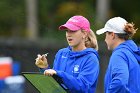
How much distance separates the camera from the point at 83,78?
A: 848 cm

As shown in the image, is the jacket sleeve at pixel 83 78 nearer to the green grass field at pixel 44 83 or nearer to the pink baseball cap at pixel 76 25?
the green grass field at pixel 44 83

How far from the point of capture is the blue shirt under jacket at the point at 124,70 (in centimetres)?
798

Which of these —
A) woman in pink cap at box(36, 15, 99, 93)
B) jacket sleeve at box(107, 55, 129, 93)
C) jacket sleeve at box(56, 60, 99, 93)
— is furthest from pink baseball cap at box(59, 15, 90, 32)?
jacket sleeve at box(107, 55, 129, 93)

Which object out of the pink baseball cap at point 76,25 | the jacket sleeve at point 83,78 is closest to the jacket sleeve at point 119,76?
the jacket sleeve at point 83,78

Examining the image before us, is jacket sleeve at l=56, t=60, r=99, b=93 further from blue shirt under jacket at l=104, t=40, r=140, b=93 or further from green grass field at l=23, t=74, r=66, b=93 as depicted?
blue shirt under jacket at l=104, t=40, r=140, b=93

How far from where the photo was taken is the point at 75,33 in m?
8.62

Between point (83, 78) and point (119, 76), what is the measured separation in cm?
62

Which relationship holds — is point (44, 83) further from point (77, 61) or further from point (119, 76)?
point (119, 76)

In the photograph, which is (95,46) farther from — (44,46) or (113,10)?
(113,10)

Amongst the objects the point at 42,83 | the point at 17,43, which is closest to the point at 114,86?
the point at 42,83

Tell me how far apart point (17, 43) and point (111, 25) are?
10.3 meters

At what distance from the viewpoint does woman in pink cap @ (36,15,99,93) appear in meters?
8.41

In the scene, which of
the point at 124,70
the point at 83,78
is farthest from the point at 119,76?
the point at 83,78

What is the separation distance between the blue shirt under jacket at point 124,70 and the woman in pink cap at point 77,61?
1.15 feet
